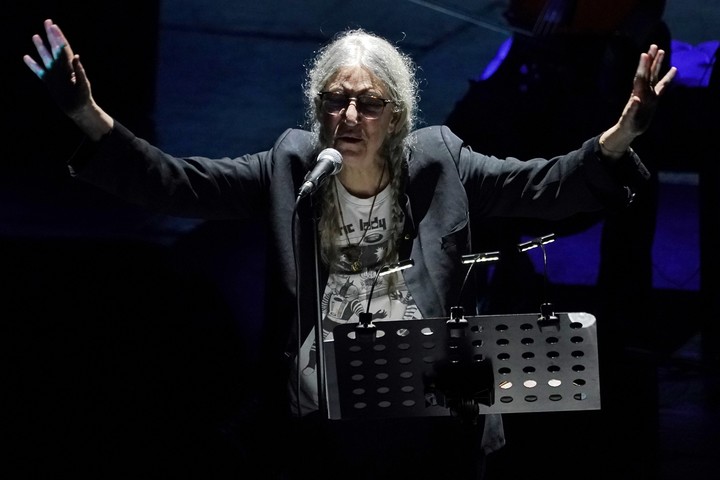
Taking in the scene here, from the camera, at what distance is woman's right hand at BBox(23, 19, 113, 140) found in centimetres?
217

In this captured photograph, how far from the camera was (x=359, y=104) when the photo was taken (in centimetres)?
249

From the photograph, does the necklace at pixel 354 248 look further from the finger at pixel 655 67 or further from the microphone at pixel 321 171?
the finger at pixel 655 67

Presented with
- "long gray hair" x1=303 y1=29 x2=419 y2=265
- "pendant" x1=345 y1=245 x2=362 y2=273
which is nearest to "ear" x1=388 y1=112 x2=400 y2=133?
"long gray hair" x1=303 y1=29 x2=419 y2=265

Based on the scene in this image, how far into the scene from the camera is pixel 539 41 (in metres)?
3.57

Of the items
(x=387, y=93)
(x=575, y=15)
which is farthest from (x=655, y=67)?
(x=575, y=15)

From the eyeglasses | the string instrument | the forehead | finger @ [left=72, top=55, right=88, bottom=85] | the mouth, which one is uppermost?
the string instrument

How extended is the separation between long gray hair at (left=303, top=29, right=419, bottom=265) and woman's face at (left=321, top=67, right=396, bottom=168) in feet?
0.08

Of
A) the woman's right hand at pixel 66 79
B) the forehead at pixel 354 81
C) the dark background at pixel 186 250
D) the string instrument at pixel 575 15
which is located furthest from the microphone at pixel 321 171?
the string instrument at pixel 575 15

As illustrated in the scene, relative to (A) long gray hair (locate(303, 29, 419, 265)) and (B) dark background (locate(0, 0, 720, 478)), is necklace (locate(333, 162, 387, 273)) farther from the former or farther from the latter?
(B) dark background (locate(0, 0, 720, 478))

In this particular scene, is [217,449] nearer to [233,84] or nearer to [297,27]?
[233,84]

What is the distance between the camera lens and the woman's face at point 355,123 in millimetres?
2459

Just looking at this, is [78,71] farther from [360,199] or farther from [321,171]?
[360,199]

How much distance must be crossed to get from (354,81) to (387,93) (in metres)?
0.10

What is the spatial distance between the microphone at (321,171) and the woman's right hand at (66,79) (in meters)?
0.58
